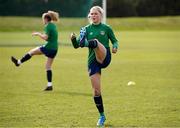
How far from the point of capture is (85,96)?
45.3 ft

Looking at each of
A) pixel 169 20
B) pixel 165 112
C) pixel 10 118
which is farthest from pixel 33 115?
pixel 169 20

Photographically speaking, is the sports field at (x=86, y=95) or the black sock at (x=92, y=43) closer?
the black sock at (x=92, y=43)

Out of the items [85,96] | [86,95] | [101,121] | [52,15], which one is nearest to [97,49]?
[101,121]

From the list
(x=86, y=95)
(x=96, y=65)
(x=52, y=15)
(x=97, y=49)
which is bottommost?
(x=86, y=95)

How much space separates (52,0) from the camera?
30031 mm

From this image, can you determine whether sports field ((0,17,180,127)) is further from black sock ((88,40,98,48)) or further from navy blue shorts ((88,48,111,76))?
black sock ((88,40,98,48))

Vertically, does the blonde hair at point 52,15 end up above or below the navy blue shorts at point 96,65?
below

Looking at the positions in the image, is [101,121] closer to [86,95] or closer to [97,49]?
[97,49]

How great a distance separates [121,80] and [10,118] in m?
7.20

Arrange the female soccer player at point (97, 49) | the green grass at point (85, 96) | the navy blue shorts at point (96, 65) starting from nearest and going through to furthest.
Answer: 1. the female soccer player at point (97, 49)
2. the navy blue shorts at point (96, 65)
3. the green grass at point (85, 96)

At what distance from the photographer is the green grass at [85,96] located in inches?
407

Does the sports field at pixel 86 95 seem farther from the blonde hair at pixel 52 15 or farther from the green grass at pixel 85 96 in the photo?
the blonde hair at pixel 52 15

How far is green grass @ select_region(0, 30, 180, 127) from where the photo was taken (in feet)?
33.9

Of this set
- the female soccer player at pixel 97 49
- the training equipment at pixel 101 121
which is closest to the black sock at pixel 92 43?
the female soccer player at pixel 97 49
